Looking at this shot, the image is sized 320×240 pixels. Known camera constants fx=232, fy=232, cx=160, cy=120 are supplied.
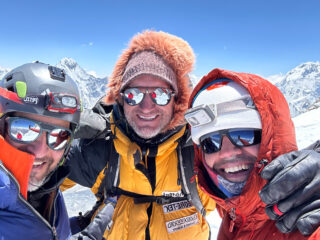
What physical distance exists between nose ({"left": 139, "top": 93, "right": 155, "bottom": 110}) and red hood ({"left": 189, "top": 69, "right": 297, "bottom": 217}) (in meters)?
1.40

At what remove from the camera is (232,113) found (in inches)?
67.4

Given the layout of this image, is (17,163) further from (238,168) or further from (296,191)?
(296,191)

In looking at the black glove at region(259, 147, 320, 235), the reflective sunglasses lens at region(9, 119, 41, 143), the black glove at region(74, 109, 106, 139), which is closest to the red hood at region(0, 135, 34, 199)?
the reflective sunglasses lens at region(9, 119, 41, 143)

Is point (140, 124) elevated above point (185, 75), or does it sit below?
below

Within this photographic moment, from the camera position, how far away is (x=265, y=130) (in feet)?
5.25

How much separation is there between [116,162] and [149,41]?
5.43ft

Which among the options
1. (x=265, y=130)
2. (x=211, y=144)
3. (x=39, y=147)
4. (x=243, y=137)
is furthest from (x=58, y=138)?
(x=265, y=130)

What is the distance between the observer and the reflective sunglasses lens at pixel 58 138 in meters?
2.31

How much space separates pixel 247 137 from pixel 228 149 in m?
0.16

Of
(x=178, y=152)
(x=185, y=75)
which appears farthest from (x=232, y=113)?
(x=185, y=75)

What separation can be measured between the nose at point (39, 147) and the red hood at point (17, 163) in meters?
0.32

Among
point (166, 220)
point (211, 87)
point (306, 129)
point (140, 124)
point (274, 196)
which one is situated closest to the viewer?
point (274, 196)

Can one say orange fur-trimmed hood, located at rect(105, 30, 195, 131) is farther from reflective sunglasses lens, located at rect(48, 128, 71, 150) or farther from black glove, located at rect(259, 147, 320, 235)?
black glove, located at rect(259, 147, 320, 235)

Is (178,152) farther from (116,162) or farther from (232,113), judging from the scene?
(232,113)
